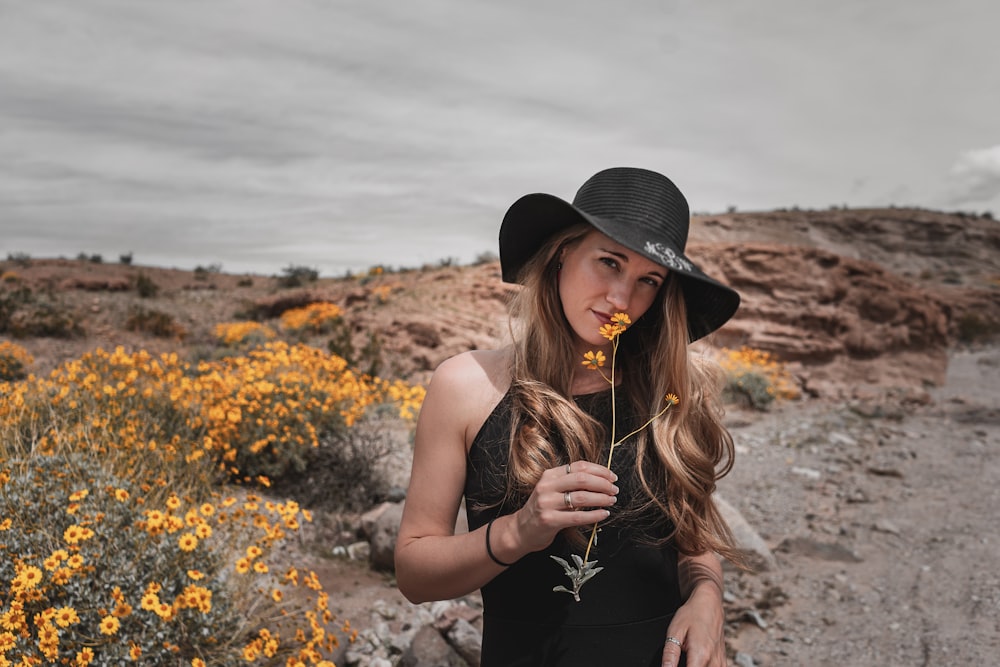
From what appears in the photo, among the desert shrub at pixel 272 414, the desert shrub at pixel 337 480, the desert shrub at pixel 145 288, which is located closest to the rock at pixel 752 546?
the desert shrub at pixel 337 480

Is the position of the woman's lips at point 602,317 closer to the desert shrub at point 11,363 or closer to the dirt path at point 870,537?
the dirt path at point 870,537

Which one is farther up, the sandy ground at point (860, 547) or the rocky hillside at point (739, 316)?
the rocky hillside at point (739, 316)

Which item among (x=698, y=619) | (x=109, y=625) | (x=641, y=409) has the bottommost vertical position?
(x=109, y=625)

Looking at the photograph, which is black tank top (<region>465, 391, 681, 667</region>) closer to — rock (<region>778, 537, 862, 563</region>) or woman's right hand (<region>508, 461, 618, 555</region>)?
woman's right hand (<region>508, 461, 618, 555</region>)

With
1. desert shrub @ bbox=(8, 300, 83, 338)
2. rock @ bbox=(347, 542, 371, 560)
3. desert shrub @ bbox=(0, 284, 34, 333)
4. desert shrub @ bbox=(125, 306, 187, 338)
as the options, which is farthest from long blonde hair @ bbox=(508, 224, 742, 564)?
desert shrub @ bbox=(125, 306, 187, 338)

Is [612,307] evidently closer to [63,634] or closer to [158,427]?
[63,634]

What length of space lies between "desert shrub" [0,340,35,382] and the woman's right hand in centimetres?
881

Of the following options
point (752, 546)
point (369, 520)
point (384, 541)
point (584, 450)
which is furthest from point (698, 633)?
point (752, 546)

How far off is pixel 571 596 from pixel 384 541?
297cm

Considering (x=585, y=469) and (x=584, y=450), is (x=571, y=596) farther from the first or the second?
(x=585, y=469)

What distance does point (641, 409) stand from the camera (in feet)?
5.56

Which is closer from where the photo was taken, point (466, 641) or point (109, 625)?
point (109, 625)

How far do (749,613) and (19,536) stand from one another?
3.61 m

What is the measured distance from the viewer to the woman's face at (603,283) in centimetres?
152
